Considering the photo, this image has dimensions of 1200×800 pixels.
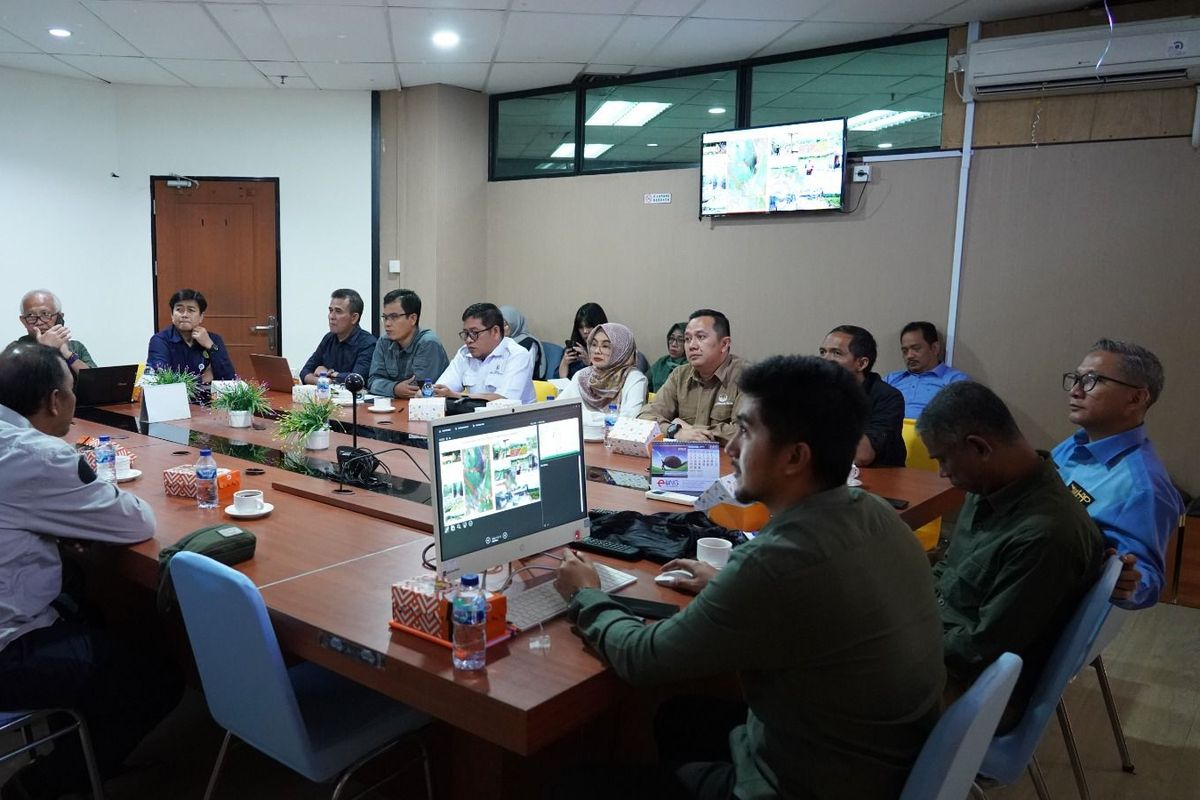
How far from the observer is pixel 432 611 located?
1568mm

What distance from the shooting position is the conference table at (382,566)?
143 centimetres

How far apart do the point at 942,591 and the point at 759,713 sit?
0.84 metres

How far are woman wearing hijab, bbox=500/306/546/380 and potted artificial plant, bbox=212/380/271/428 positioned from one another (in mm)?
2639

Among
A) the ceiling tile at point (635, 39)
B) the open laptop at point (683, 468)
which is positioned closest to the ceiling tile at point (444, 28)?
the ceiling tile at point (635, 39)

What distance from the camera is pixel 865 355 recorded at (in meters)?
3.44

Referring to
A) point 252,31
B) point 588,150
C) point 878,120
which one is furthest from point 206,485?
point 588,150

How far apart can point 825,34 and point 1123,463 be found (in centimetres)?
359

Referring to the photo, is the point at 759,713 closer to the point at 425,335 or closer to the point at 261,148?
the point at 425,335

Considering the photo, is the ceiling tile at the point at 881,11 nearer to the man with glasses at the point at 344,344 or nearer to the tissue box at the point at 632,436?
the tissue box at the point at 632,436

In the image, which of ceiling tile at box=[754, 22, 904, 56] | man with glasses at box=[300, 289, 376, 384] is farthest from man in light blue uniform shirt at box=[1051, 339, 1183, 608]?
man with glasses at box=[300, 289, 376, 384]

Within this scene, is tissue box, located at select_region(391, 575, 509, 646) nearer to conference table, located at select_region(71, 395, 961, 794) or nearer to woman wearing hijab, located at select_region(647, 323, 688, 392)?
conference table, located at select_region(71, 395, 961, 794)

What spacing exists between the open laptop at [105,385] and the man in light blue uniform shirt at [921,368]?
4.27 m

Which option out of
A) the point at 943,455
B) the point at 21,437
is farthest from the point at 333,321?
the point at 943,455

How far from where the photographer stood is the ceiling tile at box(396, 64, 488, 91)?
5.93 m
